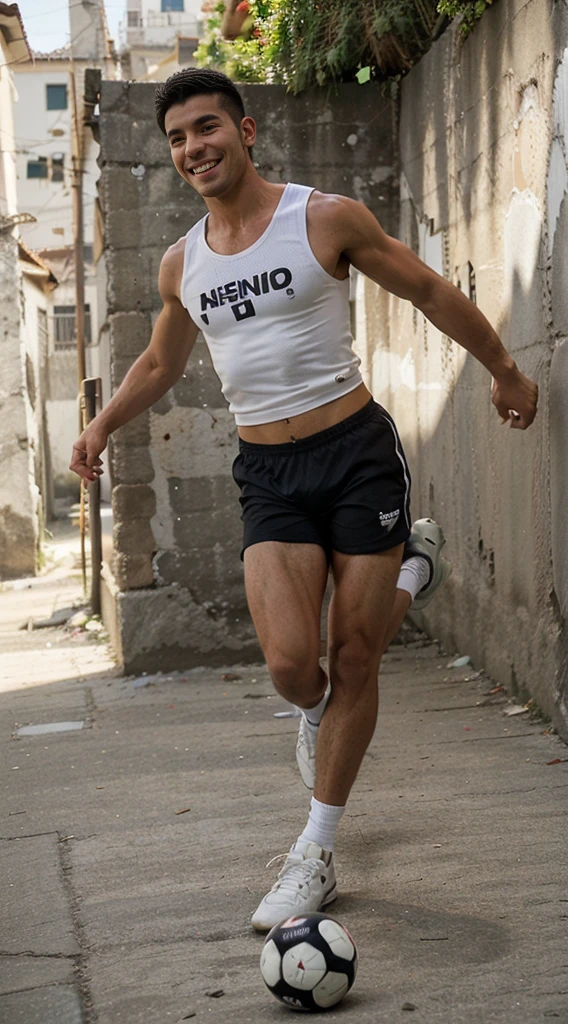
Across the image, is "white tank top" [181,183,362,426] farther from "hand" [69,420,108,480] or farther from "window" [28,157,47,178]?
"window" [28,157,47,178]

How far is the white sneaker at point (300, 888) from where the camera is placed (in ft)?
9.54

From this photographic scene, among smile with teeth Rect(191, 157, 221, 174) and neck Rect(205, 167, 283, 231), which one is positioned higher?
smile with teeth Rect(191, 157, 221, 174)

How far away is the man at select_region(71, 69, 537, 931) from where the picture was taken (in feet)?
10.4

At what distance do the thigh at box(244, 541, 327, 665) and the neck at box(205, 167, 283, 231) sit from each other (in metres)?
0.90

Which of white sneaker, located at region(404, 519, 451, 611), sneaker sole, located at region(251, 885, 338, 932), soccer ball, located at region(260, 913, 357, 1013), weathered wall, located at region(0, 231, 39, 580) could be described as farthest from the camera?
weathered wall, located at region(0, 231, 39, 580)

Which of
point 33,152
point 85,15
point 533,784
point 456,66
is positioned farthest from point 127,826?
point 33,152

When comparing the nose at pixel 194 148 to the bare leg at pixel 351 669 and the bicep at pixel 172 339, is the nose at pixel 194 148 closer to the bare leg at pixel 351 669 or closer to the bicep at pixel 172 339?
the bicep at pixel 172 339

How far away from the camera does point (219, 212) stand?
3436mm

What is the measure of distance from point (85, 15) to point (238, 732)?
26.8 metres

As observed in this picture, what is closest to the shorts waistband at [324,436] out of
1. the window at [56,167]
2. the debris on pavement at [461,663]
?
the debris on pavement at [461,663]

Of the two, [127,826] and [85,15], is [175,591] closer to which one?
[127,826]

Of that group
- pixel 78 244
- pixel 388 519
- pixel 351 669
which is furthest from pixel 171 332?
pixel 78 244

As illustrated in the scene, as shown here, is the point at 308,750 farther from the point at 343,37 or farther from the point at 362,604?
the point at 343,37

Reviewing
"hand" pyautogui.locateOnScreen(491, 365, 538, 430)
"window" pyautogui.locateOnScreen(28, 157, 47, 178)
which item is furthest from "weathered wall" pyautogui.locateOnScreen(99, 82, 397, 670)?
"window" pyautogui.locateOnScreen(28, 157, 47, 178)
